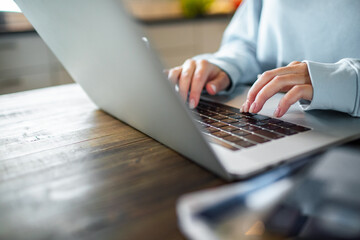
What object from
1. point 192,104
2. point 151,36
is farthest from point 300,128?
point 151,36

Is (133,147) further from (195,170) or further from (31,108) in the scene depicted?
(31,108)

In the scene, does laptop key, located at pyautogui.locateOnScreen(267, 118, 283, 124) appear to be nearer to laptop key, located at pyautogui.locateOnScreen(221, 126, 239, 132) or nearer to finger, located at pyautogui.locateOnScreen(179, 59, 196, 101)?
laptop key, located at pyautogui.locateOnScreen(221, 126, 239, 132)

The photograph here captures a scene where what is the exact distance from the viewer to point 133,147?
491 mm

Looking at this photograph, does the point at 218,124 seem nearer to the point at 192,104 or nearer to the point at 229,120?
the point at 229,120

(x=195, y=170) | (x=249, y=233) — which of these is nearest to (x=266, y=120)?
(x=195, y=170)

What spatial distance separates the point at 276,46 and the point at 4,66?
169 cm

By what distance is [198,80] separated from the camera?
2.31 ft

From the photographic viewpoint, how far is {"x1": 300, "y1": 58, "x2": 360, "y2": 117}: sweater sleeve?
56 centimetres

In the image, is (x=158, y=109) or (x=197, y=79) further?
(x=197, y=79)

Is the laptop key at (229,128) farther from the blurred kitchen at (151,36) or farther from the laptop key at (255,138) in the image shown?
the blurred kitchen at (151,36)

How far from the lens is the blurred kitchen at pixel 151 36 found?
80.7 inches

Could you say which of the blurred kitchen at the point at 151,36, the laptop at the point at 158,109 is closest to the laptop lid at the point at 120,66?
the laptop at the point at 158,109

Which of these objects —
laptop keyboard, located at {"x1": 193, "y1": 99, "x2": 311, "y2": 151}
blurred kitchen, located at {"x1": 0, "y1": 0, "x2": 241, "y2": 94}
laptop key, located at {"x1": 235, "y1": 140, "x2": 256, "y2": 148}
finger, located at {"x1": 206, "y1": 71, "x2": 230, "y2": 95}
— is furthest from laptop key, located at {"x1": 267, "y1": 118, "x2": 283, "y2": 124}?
blurred kitchen, located at {"x1": 0, "y1": 0, "x2": 241, "y2": 94}

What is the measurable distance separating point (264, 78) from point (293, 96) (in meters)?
0.07
